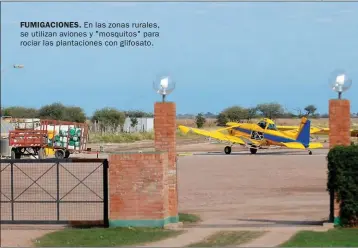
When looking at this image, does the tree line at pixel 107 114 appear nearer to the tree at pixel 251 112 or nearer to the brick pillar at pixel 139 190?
the tree at pixel 251 112

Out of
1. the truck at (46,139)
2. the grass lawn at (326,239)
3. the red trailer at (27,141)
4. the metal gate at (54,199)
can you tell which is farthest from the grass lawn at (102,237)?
the red trailer at (27,141)

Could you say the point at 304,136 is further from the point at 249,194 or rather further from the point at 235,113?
the point at 235,113

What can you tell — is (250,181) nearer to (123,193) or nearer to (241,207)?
(241,207)

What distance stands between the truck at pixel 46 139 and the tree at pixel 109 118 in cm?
4648

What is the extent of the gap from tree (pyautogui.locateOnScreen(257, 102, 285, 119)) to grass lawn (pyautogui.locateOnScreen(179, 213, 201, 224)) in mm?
96667

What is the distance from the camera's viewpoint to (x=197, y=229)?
16.5 metres

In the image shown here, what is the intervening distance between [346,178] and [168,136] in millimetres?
3823

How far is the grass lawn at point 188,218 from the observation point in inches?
727

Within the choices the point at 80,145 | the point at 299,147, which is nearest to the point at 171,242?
the point at 80,145

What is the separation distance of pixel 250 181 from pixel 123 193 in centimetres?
1490

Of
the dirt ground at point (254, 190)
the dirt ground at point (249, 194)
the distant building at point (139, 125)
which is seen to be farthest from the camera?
the distant building at point (139, 125)

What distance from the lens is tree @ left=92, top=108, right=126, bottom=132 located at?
313 ft

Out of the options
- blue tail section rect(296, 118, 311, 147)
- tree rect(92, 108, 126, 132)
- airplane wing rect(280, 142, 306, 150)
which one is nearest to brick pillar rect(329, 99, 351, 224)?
blue tail section rect(296, 118, 311, 147)

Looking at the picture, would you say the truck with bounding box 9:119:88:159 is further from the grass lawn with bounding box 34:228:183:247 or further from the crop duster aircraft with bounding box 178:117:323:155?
the grass lawn with bounding box 34:228:183:247
